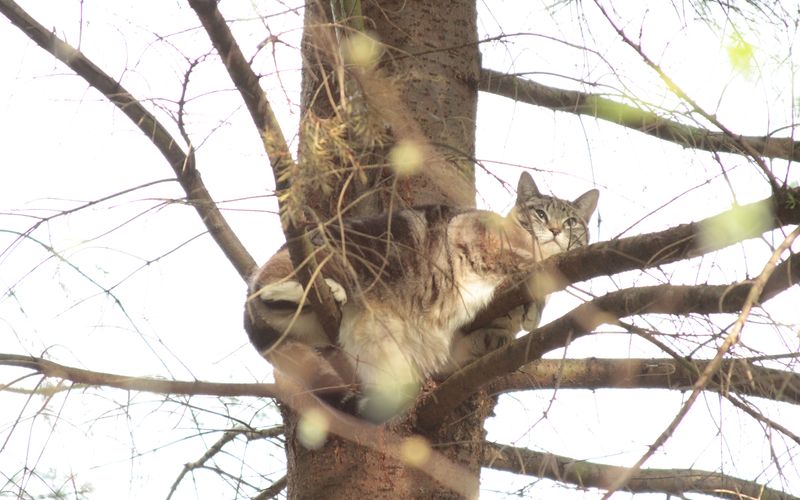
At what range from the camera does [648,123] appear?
3.21m

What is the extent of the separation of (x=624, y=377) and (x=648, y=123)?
3.05ft

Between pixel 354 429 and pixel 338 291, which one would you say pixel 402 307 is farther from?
pixel 354 429

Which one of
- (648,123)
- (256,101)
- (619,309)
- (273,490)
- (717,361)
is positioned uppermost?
(648,123)

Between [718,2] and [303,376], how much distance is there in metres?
1.96

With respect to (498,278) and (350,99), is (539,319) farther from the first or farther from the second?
(350,99)

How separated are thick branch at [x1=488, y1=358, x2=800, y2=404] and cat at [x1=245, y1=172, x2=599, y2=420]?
1.00 ft

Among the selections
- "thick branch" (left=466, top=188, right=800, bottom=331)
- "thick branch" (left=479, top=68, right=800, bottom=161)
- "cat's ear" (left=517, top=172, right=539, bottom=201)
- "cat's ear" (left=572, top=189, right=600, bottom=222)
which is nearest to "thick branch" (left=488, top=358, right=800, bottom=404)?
"thick branch" (left=466, top=188, right=800, bottom=331)

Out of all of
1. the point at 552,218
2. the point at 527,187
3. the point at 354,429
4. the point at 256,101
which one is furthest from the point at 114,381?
the point at 527,187

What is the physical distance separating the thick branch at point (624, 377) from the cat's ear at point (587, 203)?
6.52 feet

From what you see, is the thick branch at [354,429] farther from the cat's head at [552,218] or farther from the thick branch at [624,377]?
the cat's head at [552,218]

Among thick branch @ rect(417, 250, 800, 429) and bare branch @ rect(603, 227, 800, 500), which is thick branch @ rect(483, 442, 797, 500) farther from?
bare branch @ rect(603, 227, 800, 500)

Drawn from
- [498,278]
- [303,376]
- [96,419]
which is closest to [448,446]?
[303,376]

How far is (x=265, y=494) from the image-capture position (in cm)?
406

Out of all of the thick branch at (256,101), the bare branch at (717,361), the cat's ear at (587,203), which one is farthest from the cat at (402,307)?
the cat's ear at (587,203)
